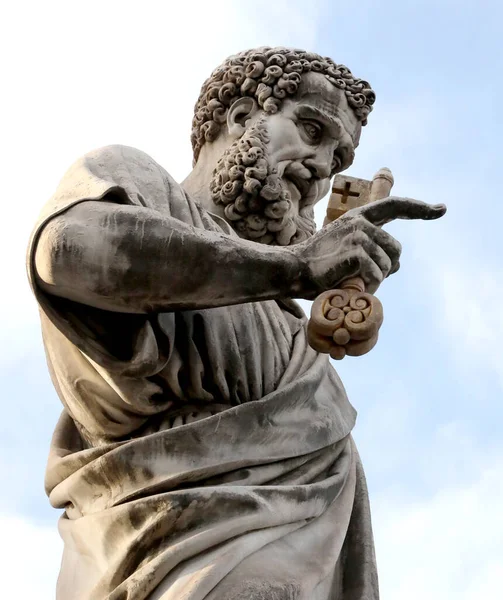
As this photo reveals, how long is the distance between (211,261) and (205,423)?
0.61 metres

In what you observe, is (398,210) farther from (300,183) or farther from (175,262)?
(300,183)

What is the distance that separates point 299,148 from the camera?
6.27m

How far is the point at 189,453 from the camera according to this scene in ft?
16.4

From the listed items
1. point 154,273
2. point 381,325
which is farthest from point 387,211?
point 154,273

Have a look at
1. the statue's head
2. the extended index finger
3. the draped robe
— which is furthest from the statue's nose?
the extended index finger

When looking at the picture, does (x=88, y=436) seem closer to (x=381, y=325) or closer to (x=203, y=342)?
(x=203, y=342)

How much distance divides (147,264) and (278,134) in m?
1.60

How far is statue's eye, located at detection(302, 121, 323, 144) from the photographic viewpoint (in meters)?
6.34

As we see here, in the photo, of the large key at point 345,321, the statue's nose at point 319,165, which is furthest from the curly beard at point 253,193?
the large key at point 345,321

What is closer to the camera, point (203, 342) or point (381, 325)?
point (381, 325)

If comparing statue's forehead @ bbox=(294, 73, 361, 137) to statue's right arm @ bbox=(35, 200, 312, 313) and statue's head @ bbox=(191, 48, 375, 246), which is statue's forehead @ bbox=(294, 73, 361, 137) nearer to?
statue's head @ bbox=(191, 48, 375, 246)

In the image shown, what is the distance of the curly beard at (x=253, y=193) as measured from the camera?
19.9ft

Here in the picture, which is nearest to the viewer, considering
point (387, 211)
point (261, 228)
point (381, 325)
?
point (381, 325)

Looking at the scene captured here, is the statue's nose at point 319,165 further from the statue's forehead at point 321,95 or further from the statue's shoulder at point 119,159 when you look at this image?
the statue's shoulder at point 119,159
